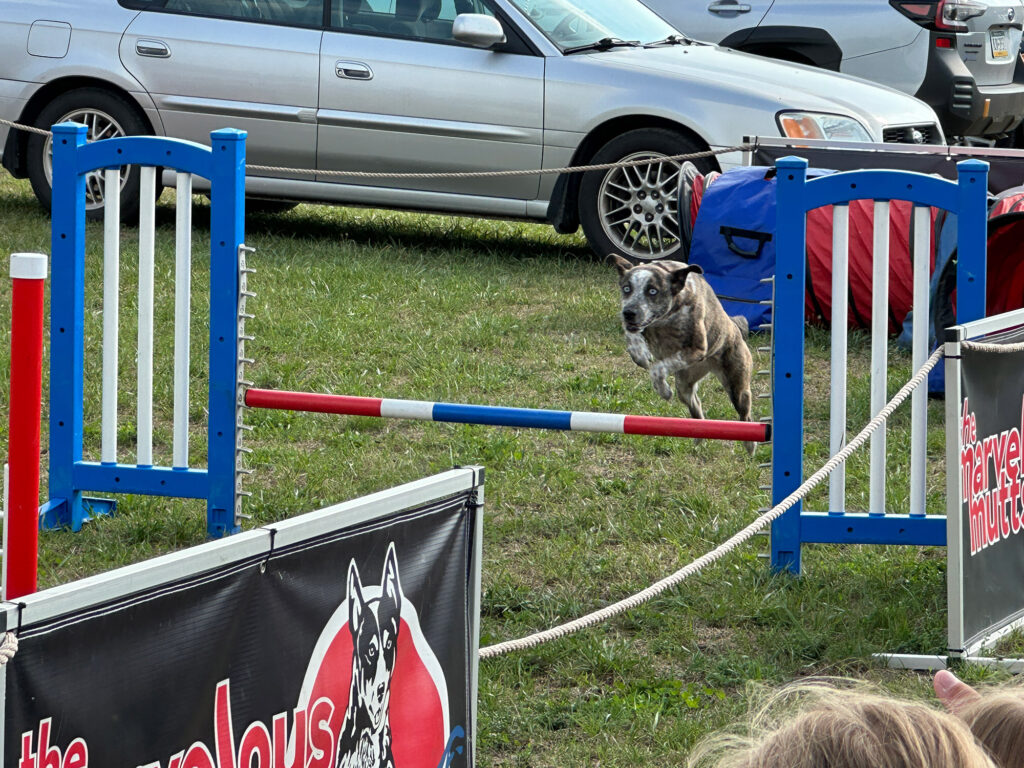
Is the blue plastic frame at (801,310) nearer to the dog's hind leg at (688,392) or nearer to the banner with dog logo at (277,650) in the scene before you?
the dog's hind leg at (688,392)

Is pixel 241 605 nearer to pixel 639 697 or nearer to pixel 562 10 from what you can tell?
pixel 639 697

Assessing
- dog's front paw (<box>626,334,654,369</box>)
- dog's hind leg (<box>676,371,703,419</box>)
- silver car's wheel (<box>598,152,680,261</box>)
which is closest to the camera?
dog's front paw (<box>626,334,654,369</box>)

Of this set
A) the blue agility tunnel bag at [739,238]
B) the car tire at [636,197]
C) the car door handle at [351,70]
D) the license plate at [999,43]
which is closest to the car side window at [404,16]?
the car door handle at [351,70]

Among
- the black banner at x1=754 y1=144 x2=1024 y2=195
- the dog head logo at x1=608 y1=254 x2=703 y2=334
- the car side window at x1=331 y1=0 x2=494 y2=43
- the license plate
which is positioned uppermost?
the license plate

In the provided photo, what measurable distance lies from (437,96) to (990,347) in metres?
5.89

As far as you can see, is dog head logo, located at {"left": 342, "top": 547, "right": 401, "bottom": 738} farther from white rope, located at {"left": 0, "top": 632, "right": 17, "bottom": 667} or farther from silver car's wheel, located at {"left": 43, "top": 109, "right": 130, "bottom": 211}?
silver car's wheel, located at {"left": 43, "top": 109, "right": 130, "bottom": 211}

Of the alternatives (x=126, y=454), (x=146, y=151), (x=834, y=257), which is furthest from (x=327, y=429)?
(x=834, y=257)

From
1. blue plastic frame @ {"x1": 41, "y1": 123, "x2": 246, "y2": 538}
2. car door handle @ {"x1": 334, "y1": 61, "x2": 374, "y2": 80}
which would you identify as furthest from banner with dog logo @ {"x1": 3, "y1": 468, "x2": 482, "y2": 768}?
car door handle @ {"x1": 334, "y1": 61, "x2": 374, "y2": 80}

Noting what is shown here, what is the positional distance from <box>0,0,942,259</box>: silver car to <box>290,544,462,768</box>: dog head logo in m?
6.64

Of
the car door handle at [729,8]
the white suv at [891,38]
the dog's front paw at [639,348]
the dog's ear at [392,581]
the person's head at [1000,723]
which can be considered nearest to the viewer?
the person's head at [1000,723]

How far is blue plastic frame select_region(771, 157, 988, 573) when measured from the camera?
179 inches

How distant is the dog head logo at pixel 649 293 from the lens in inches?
235

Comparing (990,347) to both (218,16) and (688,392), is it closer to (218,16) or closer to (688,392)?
(688,392)

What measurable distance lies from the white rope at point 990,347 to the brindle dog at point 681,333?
5.60 feet
